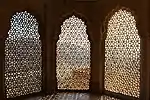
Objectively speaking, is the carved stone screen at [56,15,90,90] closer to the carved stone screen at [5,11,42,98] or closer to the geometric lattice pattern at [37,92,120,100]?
the geometric lattice pattern at [37,92,120,100]

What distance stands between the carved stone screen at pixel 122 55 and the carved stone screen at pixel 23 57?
6.20 ft

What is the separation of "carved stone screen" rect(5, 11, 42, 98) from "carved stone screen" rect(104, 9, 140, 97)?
189cm

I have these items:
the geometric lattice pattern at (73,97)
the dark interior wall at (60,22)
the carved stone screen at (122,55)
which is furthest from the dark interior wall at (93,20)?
the geometric lattice pattern at (73,97)

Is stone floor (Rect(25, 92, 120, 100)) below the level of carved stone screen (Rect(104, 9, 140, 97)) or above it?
below

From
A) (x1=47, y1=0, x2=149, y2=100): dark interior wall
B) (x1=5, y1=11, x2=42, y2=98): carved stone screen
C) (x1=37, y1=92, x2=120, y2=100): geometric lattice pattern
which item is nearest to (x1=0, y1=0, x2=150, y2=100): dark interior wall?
(x1=47, y1=0, x2=149, y2=100): dark interior wall

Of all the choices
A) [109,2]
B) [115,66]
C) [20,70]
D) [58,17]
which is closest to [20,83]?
[20,70]

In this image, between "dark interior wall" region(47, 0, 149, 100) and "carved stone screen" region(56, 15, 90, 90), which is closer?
"dark interior wall" region(47, 0, 149, 100)

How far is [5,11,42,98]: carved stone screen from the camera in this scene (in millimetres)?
6453

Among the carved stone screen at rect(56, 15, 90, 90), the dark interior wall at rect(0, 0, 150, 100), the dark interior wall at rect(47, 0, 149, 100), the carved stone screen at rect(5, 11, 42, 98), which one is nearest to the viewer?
the carved stone screen at rect(5, 11, 42, 98)

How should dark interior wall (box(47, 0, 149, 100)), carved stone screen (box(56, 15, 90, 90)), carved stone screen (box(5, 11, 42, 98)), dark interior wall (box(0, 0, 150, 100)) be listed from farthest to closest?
carved stone screen (box(56, 15, 90, 90)) < dark interior wall (box(47, 0, 149, 100)) < dark interior wall (box(0, 0, 150, 100)) < carved stone screen (box(5, 11, 42, 98))

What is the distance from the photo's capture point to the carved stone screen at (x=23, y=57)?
645 cm

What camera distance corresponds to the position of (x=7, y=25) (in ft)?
20.4

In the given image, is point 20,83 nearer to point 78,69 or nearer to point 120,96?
point 78,69

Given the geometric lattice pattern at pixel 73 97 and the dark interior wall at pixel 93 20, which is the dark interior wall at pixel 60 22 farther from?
the geometric lattice pattern at pixel 73 97
